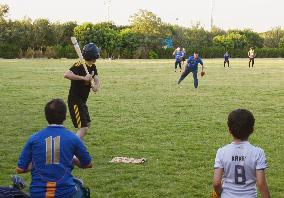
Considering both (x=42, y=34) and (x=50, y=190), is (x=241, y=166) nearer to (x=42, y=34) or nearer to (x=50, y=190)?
(x=50, y=190)

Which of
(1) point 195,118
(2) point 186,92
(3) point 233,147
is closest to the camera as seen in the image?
(3) point 233,147

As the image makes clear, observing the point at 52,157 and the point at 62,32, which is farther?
the point at 62,32

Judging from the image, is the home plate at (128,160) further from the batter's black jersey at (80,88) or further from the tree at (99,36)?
the tree at (99,36)

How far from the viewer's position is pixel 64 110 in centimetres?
470

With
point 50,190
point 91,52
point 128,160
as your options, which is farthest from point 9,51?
point 50,190

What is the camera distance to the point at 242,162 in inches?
171

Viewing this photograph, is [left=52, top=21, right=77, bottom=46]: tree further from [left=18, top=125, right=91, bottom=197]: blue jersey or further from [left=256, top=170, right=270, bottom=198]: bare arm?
[left=256, top=170, right=270, bottom=198]: bare arm

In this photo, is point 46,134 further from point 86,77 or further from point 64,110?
point 86,77

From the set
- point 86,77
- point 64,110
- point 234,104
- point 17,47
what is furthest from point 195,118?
point 17,47

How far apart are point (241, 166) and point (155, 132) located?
308 inches

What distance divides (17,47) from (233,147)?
237 feet

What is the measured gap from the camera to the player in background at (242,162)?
4.33 metres

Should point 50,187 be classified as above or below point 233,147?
below

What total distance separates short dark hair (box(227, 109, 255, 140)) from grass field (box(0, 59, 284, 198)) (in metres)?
2.96
